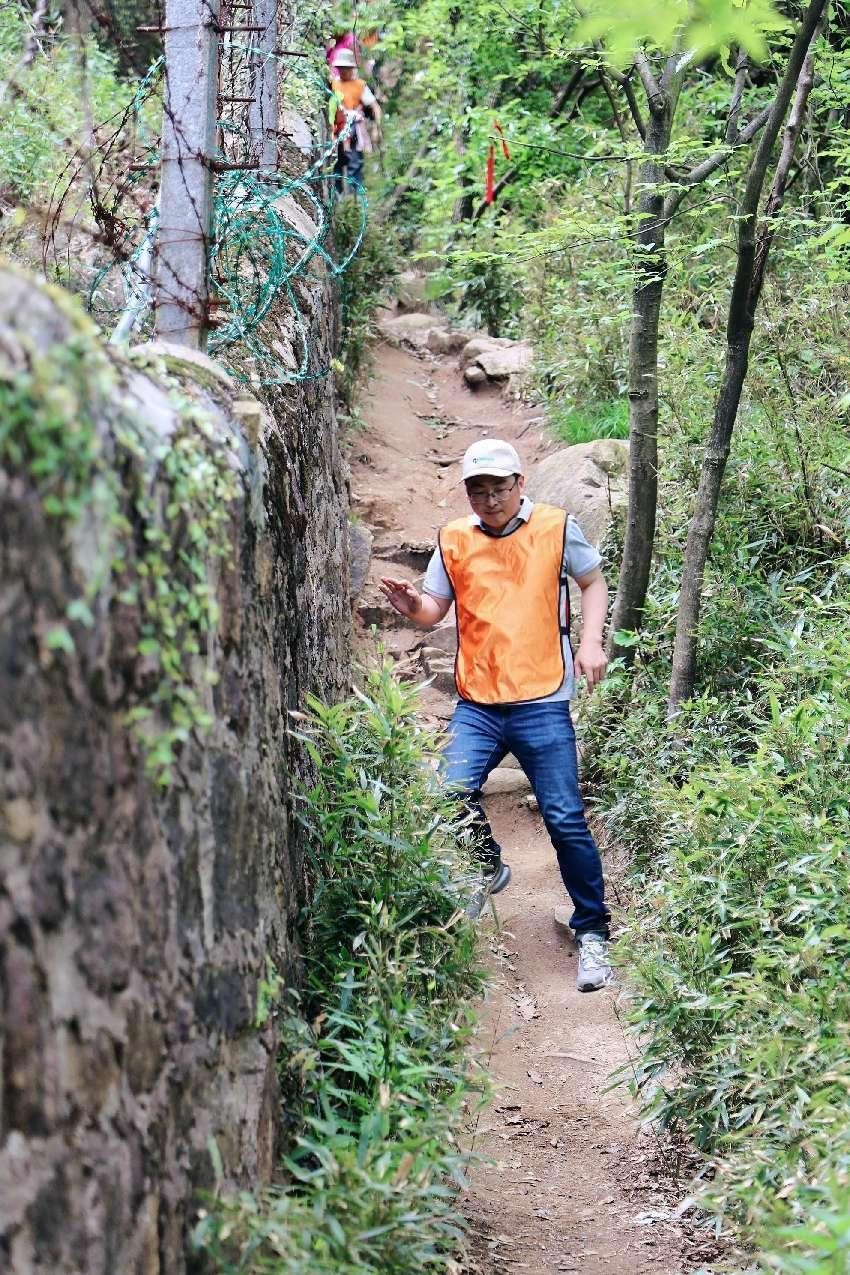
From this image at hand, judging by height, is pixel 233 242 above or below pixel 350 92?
below

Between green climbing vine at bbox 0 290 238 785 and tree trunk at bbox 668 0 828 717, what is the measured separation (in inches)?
145

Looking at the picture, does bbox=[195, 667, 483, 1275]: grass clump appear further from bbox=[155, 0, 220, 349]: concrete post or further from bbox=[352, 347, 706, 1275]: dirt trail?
bbox=[155, 0, 220, 349]: concrete post

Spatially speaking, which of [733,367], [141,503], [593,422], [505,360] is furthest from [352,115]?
[141,503]

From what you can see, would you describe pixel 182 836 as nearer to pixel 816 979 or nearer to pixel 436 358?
pixel 816 979

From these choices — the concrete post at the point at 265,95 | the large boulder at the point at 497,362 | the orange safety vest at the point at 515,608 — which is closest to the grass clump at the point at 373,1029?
the orange safety vest at the point at 515,608

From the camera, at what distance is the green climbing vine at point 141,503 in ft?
5.99

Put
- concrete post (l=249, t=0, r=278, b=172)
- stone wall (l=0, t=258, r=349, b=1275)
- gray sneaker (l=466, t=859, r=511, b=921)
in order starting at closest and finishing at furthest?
stone wall (l=0, t=258, r=349, b=1275) < gray sneaker (l=466, t=859, r=511, b=921) < concrete post (l=249, t=0, r=278, b=172)

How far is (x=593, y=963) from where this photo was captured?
5180mm

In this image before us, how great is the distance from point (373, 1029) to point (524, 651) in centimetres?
210

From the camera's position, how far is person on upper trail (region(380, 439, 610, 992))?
5.12m

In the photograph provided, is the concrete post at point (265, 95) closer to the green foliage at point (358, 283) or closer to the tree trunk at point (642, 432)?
the tree trunk at point (642, 432)

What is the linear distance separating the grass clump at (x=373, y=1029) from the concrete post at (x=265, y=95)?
284 cm

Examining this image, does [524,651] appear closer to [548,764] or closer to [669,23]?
[548,764]

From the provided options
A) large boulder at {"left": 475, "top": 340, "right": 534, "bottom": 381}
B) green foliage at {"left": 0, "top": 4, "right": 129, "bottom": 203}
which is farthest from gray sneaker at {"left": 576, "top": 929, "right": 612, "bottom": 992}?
large boulder at {"left": 475, "top": 340, "right": 534, "bottom": 381}
